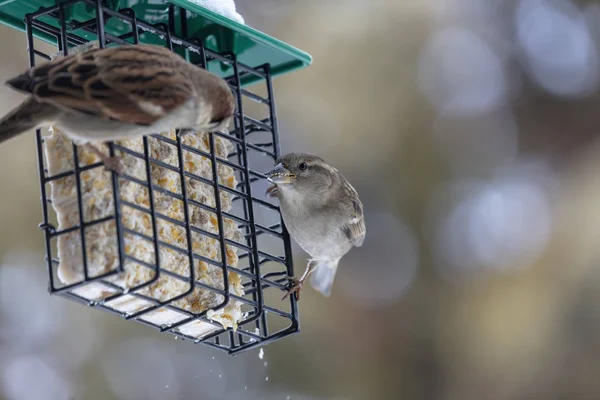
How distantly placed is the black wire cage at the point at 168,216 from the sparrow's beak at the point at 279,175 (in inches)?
2.8

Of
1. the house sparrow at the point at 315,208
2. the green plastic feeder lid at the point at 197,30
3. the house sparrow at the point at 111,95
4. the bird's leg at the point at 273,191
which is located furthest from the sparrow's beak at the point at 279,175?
the house sparrow at the point at 111,95

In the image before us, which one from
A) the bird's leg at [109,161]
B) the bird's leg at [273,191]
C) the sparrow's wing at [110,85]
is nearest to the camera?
the sparrow's wing at [110,85]

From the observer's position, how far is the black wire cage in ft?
13.4

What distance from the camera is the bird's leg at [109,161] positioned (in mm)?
4027

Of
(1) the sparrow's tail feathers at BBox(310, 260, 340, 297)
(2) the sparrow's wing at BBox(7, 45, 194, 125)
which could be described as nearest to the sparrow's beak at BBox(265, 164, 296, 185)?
(1) the sparrow's tail feathers at BBox(310, 260, 340, 297)

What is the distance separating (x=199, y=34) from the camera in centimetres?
473

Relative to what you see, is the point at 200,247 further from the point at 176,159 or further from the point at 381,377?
the point at 381,377

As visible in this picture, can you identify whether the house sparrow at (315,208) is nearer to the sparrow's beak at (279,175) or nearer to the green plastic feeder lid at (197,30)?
the sparrow's beak at (279,175)

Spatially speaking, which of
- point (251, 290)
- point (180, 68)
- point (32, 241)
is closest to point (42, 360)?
point (32, 241)

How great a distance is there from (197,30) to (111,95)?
1.06 m

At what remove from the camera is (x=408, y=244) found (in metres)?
8.12

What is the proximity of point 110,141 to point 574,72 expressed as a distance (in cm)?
569

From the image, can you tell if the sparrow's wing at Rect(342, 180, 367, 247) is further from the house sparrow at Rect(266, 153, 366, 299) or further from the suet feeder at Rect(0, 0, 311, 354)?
the suet feeder at Rect(0, 0, 311, 354)

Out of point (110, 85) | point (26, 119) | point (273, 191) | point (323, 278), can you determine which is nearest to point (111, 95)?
point (110, 85)
